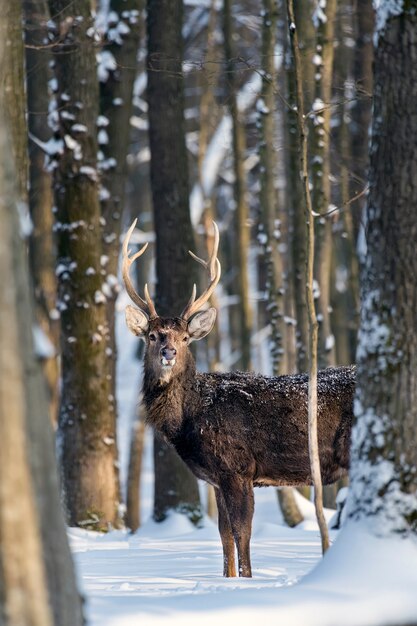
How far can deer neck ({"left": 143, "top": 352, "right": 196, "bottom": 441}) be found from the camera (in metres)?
10.5

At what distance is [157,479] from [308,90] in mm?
5509

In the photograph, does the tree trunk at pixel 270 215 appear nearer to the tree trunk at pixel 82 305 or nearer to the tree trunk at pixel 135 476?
the tree trunk at pixel 82 305

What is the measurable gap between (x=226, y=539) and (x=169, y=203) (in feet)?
19.4

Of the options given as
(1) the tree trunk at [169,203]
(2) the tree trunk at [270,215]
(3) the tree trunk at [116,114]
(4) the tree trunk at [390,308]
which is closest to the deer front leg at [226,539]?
(4) the tree trunk at [390,308]

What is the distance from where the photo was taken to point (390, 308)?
23.1ft

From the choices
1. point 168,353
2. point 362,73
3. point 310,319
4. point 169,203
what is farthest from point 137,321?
point 362,73

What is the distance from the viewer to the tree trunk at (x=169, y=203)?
14.3 meters

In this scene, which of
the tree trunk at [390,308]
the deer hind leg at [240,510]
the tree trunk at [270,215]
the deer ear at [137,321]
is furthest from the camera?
the tree trunk at [270,215]

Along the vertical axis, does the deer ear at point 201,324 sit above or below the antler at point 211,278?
below

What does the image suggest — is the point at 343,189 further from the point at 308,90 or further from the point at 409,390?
the point at 409,390

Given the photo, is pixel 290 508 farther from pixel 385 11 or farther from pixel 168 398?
pixel 385 11

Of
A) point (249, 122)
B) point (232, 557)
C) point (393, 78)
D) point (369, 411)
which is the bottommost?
point (232, 557)

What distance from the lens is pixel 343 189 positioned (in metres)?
18.4

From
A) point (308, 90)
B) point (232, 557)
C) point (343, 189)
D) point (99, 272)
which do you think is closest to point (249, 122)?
point (343, 189)
